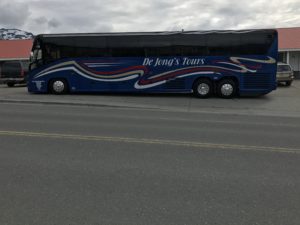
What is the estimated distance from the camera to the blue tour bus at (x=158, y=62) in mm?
19844

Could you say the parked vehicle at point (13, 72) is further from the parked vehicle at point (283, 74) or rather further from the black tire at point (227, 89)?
the parked vehicle at point (283, 74)

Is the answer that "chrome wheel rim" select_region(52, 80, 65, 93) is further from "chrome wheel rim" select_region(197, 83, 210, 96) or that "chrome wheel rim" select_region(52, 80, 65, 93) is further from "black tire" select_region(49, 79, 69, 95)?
"chrome wheel rim" select_region(197, 83, 210, 96)

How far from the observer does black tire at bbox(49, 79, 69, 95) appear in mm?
21391

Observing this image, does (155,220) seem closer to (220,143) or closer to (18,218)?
(18,218)

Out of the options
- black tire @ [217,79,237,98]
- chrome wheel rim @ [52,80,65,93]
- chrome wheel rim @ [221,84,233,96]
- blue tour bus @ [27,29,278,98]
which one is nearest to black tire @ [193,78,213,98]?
blue tour bus @ [27,29,278,98]

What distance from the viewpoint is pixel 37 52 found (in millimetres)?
21281

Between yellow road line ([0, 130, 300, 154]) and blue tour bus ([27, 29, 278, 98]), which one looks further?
blue tour bus ([27, 29, 278, 98])

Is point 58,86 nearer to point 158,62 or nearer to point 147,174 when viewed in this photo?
point 158,62

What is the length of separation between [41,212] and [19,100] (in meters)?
14.5

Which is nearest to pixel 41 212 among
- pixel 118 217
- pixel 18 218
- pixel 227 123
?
pixel 18 218

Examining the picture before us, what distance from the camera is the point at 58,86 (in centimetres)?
2139

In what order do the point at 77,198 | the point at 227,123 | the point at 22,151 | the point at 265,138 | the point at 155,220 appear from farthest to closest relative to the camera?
the point at 227,123 → the point at 265,138 → the point at 22,151 → the point at 77,198 → the point at 155,220

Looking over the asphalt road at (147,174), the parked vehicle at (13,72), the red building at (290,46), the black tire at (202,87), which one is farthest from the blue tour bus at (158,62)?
the red building at (290,46)

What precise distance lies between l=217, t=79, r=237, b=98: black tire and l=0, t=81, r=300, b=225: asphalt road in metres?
9.92
